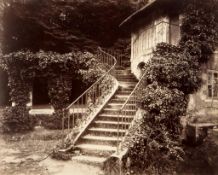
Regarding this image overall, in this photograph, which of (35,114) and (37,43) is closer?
(35,114)

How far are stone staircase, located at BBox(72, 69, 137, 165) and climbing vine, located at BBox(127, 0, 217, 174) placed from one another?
819 millimetres

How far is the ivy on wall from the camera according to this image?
16.3 m

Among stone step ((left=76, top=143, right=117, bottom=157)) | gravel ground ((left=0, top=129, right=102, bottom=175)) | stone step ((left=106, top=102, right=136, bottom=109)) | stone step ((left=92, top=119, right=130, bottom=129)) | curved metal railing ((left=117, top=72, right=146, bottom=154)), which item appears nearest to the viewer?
gravel ground ((left=0, top=129, right=102, bottom=175))

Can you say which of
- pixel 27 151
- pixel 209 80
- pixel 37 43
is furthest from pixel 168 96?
pixel 37 43

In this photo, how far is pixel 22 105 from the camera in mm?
16562

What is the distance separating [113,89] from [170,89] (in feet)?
10.1

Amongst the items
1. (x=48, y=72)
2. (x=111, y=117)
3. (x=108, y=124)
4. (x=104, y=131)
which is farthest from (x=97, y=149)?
(x=48, y=72)

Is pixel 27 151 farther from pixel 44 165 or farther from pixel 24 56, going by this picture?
pixel 24 56

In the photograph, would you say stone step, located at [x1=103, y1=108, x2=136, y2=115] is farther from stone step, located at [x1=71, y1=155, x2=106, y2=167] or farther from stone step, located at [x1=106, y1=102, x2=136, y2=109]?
stone step, located at [x1=71, y1=155, x2=106, y2=167]

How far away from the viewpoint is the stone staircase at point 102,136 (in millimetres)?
9423

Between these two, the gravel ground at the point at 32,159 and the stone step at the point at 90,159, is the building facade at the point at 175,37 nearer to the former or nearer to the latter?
the stone step at the point at 90,159

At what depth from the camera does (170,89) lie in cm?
1130

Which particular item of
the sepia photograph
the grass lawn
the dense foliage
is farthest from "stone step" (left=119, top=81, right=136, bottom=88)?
the dense foliage

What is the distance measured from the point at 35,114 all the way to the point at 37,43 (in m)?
5.47
